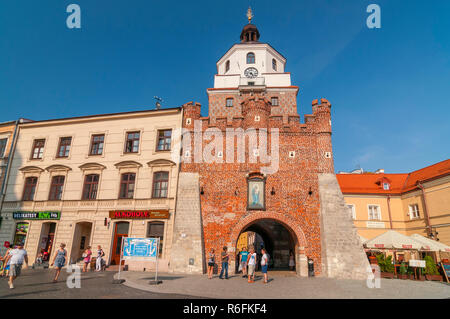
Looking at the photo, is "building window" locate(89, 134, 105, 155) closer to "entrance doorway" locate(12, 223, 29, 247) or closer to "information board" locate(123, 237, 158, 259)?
"entrance doorway" locate(12, 223, 29, 247)

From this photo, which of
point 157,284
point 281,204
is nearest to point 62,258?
point 157,284

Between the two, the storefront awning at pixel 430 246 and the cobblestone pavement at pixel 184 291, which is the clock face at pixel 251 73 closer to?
the storefront awning at pixel 430 246

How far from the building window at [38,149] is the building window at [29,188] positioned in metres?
1.88

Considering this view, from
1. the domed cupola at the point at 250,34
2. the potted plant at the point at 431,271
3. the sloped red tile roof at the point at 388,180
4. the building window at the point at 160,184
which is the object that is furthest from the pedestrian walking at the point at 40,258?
the domed cupola at the point at 250,34

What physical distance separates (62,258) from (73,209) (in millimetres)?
7994

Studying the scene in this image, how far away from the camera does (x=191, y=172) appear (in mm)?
18719

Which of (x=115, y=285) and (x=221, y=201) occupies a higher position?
(x=221, y=201)

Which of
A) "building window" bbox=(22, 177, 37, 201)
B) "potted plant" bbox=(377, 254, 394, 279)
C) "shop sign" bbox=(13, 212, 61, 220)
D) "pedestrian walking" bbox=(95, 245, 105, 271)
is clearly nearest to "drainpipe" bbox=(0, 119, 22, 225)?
"building window" bbox=(22, 177, 37, 201)

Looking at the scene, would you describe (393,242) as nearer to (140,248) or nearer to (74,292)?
(140,248)

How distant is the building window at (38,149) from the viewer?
73.3 ft

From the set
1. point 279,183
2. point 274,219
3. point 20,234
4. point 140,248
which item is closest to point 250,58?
point 279,183

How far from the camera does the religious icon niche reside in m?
17.6
